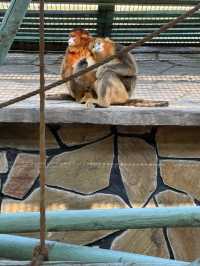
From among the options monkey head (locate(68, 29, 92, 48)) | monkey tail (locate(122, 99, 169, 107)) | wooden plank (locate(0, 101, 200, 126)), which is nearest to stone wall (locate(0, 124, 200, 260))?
monkey tail (locate(122, 99, 169, 107))

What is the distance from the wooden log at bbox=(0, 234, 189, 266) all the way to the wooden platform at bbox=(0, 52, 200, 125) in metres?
2.45

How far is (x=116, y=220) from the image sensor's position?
2088 millimetres

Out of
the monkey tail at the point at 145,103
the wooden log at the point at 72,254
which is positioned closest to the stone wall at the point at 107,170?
the monkey tail at the point at 145,103

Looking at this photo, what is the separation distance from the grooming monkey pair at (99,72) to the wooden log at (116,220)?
2.83 m

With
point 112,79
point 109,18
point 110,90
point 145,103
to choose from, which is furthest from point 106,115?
point 109,18

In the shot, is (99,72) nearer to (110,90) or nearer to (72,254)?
(110,90)

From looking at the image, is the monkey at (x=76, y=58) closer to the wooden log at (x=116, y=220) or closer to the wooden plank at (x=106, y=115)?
the wooden plank at (x=106, y=115)

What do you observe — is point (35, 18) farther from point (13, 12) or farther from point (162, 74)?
point (13, 12)

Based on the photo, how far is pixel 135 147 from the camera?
505 centimetres

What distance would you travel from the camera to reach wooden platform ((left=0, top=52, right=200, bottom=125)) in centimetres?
463

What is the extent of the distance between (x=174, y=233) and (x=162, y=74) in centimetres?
216

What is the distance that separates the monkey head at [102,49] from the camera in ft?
17.4

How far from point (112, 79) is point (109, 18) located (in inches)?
74.8

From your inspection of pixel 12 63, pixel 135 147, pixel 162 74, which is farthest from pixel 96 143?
pixel 12 63
